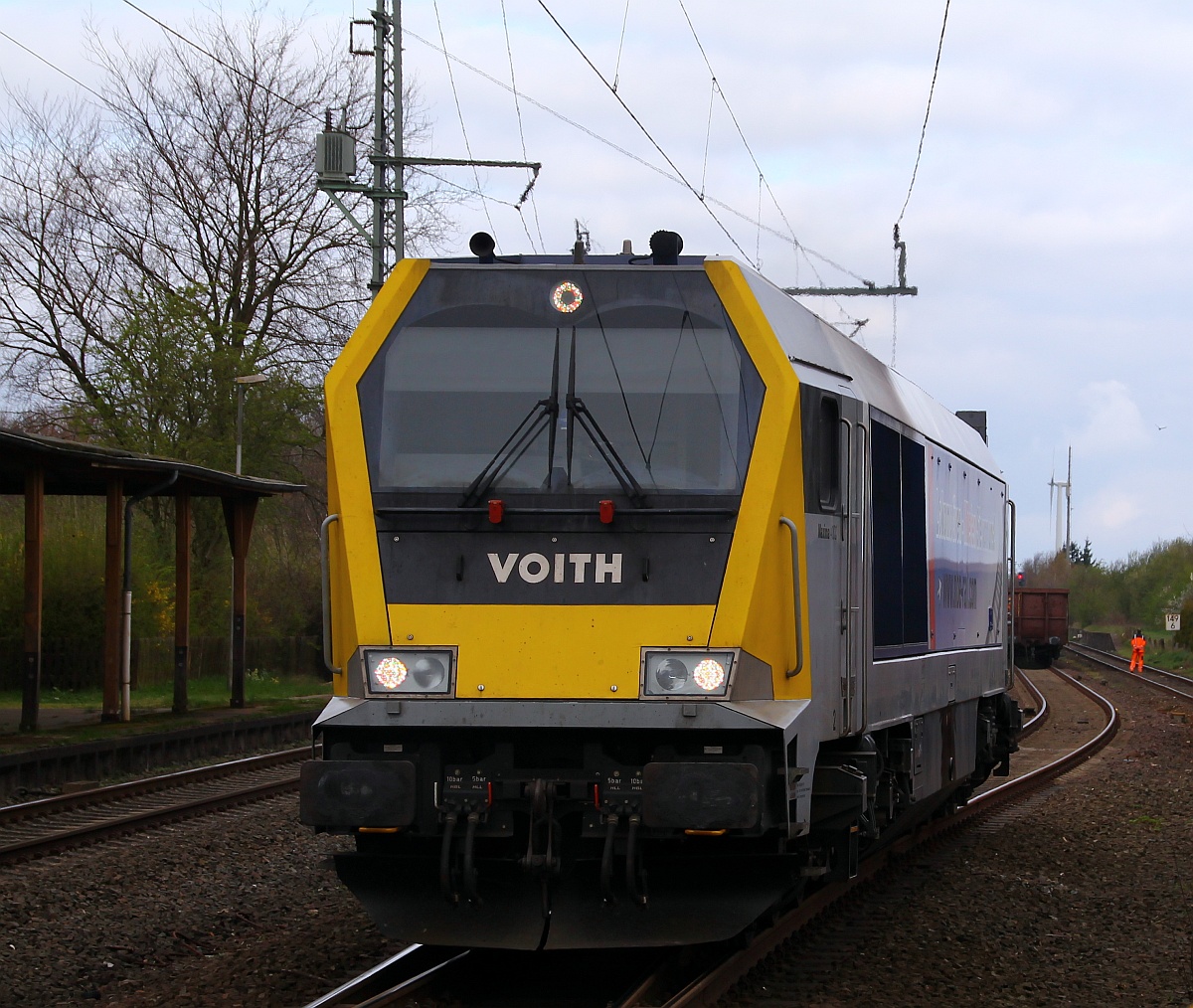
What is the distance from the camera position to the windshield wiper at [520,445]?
6.89m

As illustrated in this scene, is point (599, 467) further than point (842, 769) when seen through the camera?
No

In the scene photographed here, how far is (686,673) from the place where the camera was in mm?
6582

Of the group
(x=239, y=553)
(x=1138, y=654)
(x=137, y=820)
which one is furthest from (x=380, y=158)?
(x=1138, y=654)

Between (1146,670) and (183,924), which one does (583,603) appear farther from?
(1146,670)

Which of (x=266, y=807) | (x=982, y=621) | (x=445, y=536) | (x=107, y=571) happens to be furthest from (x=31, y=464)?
(x=445, y=536)

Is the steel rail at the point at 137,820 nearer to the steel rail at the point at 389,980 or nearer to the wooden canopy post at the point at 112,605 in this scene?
the steel rail at the point at 389,980

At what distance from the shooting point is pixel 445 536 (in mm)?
6867

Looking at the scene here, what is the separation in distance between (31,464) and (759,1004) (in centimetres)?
1369

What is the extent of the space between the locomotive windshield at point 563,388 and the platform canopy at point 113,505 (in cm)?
1023

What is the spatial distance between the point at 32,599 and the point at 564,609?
44.4ft

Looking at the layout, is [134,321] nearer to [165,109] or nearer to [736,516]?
[165,109]

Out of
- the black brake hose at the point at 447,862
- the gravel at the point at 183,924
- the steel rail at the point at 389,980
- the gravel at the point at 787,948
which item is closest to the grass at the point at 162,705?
the gravel at the point at 183,924

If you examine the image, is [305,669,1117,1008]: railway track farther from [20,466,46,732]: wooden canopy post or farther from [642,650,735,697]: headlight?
[20,466,46,732]: wooden canopy post

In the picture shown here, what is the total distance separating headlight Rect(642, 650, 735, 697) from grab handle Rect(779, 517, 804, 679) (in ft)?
1.17
